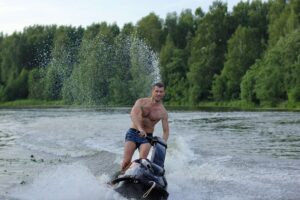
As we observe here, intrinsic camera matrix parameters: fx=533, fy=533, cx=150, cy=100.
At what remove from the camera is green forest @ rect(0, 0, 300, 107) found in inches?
2390

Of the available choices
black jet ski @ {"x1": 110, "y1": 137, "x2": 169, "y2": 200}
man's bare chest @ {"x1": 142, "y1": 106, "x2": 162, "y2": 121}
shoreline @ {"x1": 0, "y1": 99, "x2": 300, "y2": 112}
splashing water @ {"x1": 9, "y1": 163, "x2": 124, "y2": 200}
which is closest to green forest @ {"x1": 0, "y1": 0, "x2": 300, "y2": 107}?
shoreline @ {"x1": 0, "y1": 99, "x2": 300, "y2": 112}

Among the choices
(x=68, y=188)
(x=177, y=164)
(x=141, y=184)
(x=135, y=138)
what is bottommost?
(x=177, y=164)

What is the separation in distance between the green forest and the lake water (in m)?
34.1

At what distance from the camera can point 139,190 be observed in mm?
8781

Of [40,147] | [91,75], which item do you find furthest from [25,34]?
[40,147]

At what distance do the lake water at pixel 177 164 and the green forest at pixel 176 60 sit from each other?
3414cm

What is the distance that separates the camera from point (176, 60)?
81.9m

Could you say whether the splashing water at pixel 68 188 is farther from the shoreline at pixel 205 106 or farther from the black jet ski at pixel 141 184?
the shoreline at pixel 205 106

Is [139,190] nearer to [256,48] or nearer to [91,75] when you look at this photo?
[91,75]

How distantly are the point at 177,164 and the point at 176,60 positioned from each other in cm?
6786

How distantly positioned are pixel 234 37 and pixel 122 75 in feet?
56.0

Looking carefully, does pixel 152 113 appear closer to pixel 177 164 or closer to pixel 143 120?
pixel 143 120

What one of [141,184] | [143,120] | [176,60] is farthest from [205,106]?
[141,184]

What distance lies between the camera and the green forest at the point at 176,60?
6071 cm
